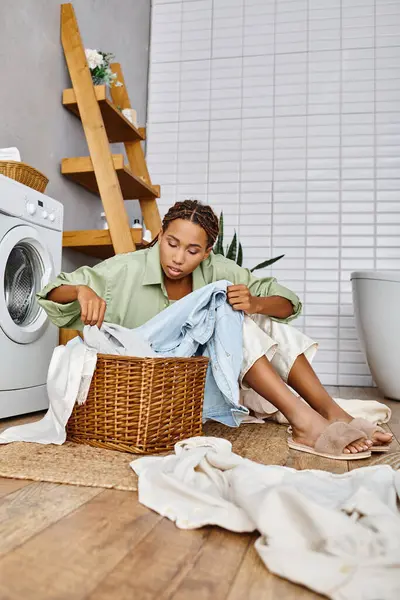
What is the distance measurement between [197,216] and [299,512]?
0.97 m

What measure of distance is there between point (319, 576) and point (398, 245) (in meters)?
3.11

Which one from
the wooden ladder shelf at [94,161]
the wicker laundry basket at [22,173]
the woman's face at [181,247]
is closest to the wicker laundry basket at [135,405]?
the woman's face at [181,247]

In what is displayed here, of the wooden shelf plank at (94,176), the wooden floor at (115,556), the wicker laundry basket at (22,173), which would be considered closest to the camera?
the wooden floor at (115,556)

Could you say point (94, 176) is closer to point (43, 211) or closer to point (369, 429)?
point (43, 211)

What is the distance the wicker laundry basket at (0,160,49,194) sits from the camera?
1.91 metres

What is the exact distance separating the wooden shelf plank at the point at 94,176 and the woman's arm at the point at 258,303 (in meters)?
1.28

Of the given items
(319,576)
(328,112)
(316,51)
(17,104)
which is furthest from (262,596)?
(316,51)

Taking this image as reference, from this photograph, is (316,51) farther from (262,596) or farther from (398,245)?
(262,596)

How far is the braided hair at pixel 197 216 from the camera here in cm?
157

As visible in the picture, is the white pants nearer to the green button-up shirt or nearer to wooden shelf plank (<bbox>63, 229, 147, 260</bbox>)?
the green button-up shirt

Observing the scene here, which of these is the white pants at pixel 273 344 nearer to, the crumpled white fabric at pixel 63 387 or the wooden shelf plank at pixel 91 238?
the crumpled white fabric at pixel 63 387

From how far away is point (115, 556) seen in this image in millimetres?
746

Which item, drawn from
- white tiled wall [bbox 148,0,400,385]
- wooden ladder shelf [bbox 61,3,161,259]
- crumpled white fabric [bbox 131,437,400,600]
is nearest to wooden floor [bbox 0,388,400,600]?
crumpled white fabric [bbox 131,437,400,600]

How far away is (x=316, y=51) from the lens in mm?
3668
